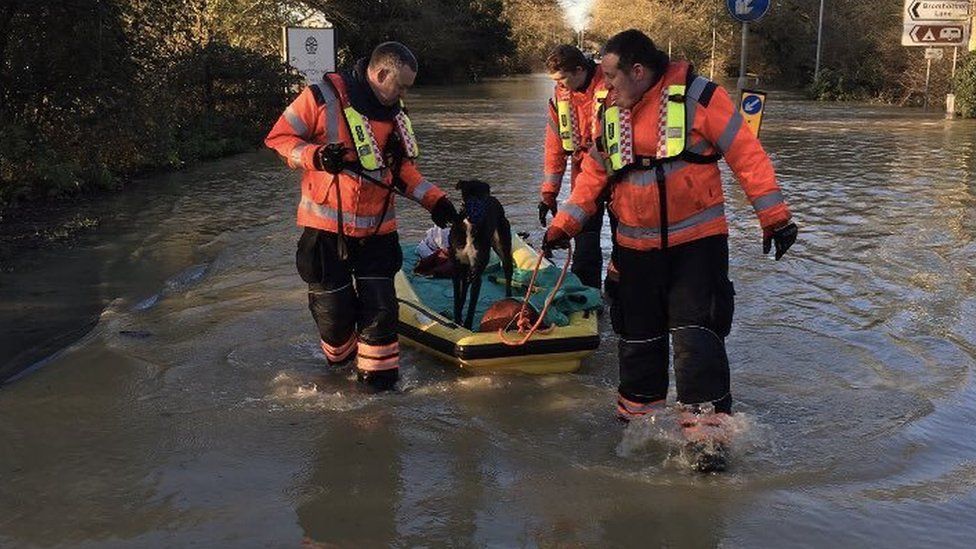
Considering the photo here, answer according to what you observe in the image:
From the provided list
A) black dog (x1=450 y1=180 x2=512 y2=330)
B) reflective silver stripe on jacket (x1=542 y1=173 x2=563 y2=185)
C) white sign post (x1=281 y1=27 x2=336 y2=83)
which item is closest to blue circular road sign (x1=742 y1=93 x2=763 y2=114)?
reflective silver stripe on jacket (x1=542 y1=173 x2=563 y2=185)

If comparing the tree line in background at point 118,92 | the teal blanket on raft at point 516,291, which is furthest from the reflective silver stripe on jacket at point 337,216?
the tree line in background at point 118,92

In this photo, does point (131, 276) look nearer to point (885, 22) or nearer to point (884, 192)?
point (884, 192)

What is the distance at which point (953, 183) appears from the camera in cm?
1345

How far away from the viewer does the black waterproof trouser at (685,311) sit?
4.30m

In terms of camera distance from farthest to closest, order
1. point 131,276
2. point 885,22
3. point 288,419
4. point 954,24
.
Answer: point 885,22 < point 954,24 < point 131,276 < point 288,419

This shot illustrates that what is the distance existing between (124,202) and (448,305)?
6885 mm

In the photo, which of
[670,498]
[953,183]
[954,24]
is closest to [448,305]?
[670,498]

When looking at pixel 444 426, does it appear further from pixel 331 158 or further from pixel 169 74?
pixel 169 74

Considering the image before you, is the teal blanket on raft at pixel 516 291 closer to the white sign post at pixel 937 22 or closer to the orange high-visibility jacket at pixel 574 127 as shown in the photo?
the orange high-visibility jacket at pixel 574 127

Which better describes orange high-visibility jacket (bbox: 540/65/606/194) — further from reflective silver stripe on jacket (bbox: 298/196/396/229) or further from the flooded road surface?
reflective silver stripe on jacket (bbox: 298/196/396/229)

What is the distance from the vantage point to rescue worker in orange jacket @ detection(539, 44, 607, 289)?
6.16 meters

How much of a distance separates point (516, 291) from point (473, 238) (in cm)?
131

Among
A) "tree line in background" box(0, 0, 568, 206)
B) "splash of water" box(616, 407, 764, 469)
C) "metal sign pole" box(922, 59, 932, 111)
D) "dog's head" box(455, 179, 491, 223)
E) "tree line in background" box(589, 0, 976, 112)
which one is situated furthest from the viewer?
"tree line in background" box(589, 0, 976, 112)

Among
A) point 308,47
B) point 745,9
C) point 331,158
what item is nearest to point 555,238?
point 331,158
